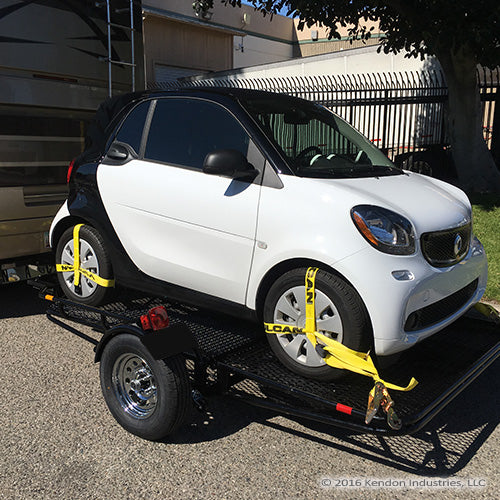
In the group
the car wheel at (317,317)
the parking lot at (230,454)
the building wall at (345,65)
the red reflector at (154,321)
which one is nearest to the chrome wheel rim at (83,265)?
the parking lot at (230,454)

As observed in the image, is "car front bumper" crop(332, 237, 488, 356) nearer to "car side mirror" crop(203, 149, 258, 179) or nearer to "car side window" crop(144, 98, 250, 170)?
"car side mirror" crop(203, 149, 258, 179)

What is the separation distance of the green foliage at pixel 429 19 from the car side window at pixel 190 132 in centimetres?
575

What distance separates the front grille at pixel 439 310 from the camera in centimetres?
316

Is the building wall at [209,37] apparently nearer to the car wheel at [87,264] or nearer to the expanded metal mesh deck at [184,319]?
the car wheel at [87,264]

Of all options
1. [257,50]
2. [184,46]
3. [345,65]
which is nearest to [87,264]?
[345,65]

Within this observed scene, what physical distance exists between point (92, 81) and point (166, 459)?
3989 millimetres

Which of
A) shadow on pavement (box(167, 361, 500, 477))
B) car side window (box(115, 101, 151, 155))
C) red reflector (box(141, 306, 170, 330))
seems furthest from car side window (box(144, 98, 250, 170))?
shadow on pavement (box(167, 361, 500, 477))

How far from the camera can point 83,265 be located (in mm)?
4488

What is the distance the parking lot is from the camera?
9.39 feet

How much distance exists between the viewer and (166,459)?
3.10 metres

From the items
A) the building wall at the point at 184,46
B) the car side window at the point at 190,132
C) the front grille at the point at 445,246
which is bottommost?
the front grille at the point at 445,246

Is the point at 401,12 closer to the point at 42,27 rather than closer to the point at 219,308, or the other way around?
the point at 42,27

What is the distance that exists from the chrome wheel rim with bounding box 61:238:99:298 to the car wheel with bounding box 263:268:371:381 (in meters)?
1.69

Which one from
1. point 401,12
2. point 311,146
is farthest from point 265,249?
point 401,12
